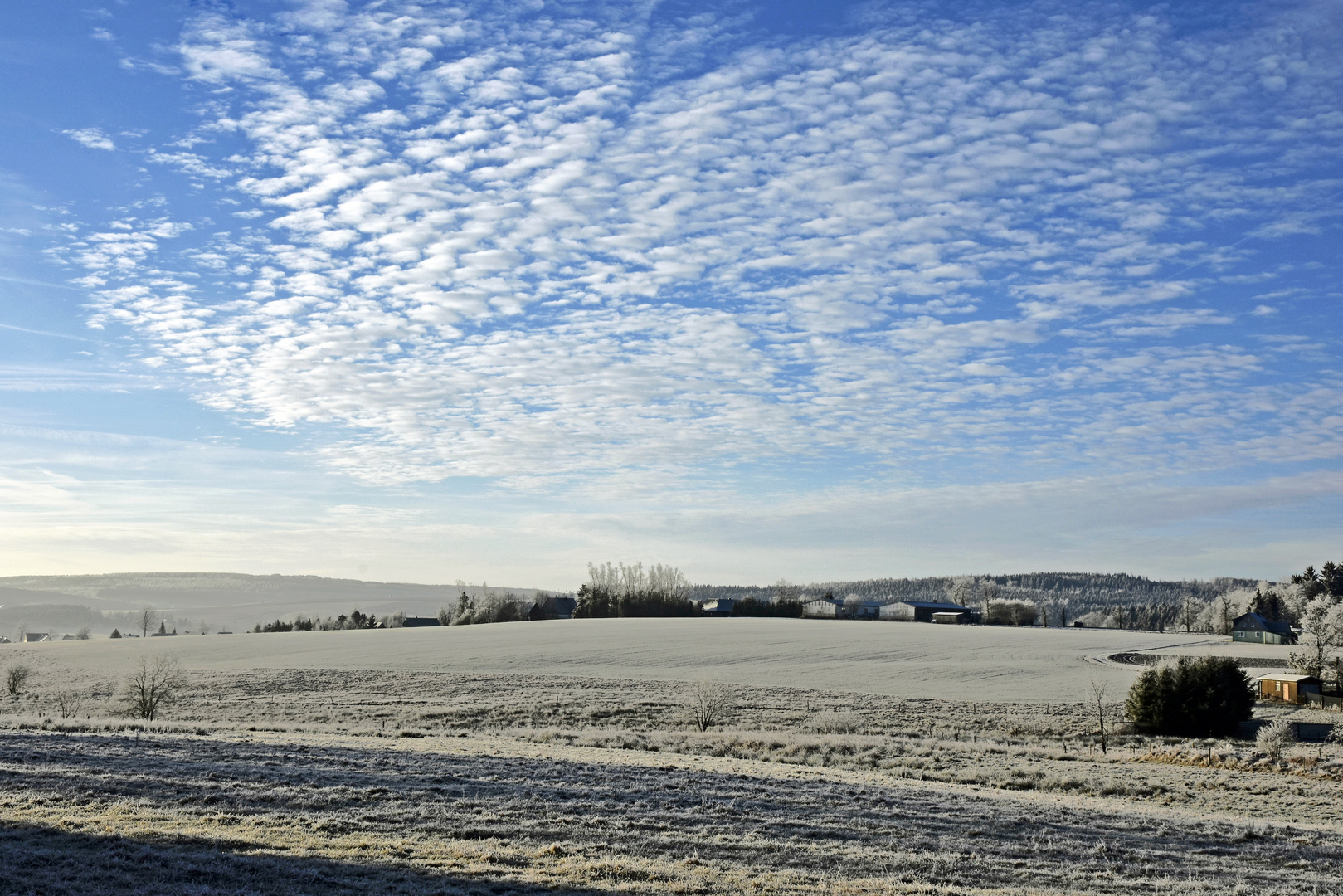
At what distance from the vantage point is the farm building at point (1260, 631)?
11125 centimetres

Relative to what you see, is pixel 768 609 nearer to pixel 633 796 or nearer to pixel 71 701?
pixel 71 701

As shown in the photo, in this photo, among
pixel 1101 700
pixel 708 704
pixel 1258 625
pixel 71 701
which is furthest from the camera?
pixel 1258 625

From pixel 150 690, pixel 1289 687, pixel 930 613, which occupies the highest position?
pixel 150 690

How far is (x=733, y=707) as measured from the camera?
4944 centimetres

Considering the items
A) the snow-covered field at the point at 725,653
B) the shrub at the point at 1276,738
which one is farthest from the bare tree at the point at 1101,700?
the shrub at the point at 1276,738

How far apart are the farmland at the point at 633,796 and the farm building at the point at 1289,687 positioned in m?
17.0

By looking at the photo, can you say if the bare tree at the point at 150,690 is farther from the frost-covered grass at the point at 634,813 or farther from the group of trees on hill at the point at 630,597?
→ the group of trees on hill at the point at 630,597

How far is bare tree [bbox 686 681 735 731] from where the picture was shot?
44.4 m

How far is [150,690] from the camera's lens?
156 feet

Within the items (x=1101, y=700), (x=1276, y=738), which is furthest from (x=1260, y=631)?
(x=1276, y=738)

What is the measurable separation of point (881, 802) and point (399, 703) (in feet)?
109

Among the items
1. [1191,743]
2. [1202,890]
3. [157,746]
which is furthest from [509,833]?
[1191,743]

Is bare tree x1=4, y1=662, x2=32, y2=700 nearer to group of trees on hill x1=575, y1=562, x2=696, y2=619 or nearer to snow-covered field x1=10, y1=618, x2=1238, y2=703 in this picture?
snow-covered field x1=10, y1=618, x2=1238, y2=703

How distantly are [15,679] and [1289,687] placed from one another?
264 ft
